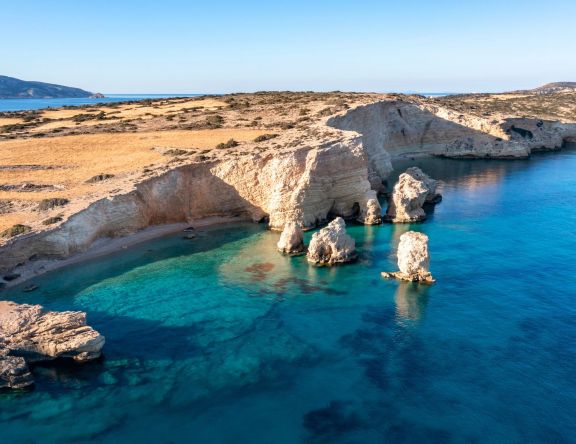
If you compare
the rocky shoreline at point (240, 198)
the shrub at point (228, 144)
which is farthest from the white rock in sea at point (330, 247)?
the shrub at point (228, 144)

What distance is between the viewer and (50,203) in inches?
1596

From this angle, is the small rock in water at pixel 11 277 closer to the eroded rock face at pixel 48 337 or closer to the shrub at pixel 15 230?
the shrub at pixel 15 230

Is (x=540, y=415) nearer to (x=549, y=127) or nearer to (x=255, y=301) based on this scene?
(x=255, y=301)

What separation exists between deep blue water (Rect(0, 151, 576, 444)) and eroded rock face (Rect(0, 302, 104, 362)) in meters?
0.82

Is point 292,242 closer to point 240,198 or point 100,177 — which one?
point 240,198

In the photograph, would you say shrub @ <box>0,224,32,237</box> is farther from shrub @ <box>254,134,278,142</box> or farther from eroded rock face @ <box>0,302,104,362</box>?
shrub @ <box>254,134,278,142</box>

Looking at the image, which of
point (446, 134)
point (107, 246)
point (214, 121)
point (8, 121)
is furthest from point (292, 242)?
point (8, 121)

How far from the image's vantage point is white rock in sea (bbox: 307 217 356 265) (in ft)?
125

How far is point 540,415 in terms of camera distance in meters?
20.5

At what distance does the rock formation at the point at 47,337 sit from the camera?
24.1 meters

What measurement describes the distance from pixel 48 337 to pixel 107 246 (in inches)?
695

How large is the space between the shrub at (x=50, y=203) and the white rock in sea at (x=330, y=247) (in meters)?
23.1

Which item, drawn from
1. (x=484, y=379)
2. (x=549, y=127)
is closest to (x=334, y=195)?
(x=484, y=379)

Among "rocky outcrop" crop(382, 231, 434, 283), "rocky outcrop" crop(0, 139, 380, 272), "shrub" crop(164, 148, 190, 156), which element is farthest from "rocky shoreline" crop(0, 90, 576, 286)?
"rocky outcrop" crop(382, 231, 434, 283)
